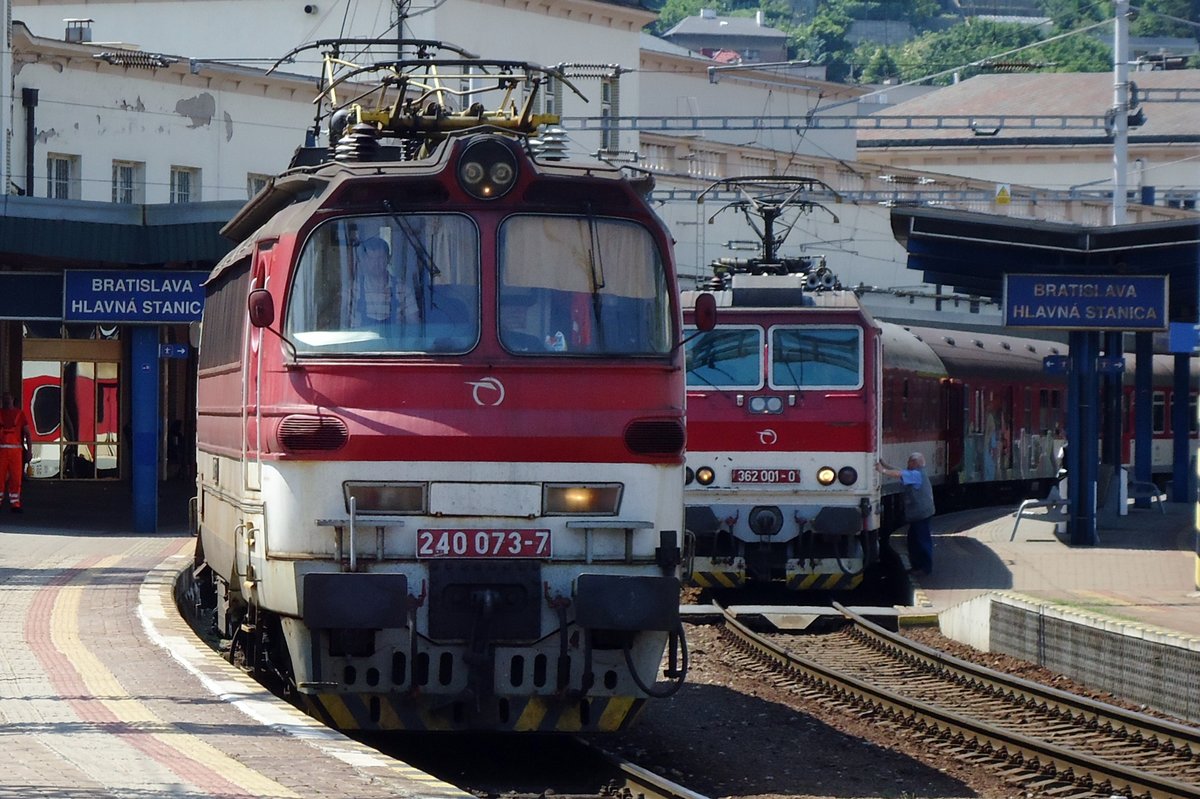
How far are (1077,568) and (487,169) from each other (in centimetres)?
1206

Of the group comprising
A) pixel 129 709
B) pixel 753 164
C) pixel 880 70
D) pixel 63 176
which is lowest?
pixel 129 709

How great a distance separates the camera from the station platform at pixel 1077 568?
16.4m

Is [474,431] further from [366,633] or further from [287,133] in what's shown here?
[287,133]

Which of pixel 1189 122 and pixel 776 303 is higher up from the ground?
pixel 1189 122

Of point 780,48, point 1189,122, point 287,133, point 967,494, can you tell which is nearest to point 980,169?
Result: point 1189,122

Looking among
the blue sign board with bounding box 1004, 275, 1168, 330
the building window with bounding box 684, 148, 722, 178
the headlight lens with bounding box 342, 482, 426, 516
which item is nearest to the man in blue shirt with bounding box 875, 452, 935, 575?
the blue sign board with bounding box 1004, 275, 1168, 330

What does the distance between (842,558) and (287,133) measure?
91.9 feet

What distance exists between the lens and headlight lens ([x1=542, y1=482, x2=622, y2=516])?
9953mm

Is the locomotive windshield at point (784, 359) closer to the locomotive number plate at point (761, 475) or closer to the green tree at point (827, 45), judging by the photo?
the locomotive number plate at point (761, 475)

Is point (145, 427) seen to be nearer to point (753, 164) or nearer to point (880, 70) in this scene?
point (753, 164)

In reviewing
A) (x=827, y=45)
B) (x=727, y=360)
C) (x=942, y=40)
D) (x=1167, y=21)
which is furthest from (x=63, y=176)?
(x=827, y=45)

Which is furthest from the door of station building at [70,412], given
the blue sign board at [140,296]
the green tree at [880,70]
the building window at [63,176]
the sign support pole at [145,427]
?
the green tree at [880,70]

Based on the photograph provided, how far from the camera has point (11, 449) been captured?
26.3 m

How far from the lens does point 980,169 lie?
7931 centimetres
